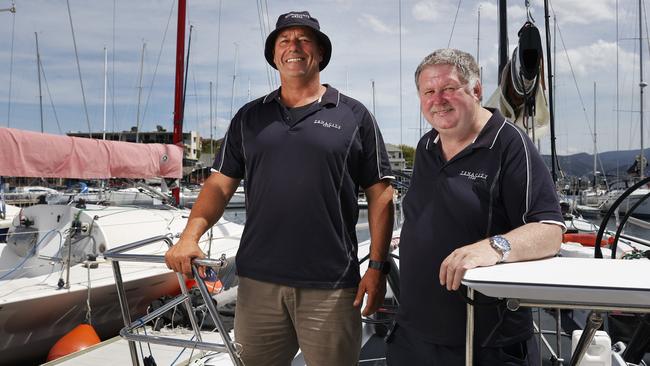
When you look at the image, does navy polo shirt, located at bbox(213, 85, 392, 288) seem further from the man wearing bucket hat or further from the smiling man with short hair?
the smiling man with short hair

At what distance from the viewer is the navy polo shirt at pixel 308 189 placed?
2178mm

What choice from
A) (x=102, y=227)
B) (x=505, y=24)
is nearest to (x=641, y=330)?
(x=505, y=24)

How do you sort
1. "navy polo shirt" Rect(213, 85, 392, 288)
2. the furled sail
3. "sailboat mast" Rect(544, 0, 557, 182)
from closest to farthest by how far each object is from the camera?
"navy polo shirt" Rect(213, 85, 392, 288) → the furled sail → "sailboat mast" Rect(544, 0, 557, 182)

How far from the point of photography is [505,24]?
574cm

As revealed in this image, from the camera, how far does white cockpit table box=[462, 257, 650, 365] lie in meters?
1.28

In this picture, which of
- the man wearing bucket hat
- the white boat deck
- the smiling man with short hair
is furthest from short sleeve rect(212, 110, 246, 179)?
the white boat deck

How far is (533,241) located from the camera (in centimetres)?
165

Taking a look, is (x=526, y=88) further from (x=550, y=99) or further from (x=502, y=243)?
(x=502, y=243)

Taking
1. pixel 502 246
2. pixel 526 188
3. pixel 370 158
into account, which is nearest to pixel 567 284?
pixel 502 246

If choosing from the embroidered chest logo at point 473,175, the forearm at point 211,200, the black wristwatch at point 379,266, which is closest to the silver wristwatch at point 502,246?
the embroidered chest logo at point 473,175

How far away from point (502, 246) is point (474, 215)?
26 cm

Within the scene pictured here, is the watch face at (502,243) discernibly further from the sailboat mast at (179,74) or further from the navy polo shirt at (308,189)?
the sailboat mast at (179,74)

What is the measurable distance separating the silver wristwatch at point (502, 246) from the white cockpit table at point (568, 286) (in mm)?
109

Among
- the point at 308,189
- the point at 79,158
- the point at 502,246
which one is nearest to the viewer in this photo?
the point at 502,246
